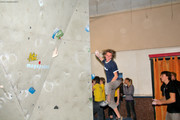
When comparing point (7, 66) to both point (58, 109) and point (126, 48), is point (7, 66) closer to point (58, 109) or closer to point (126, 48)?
point (58, 109)

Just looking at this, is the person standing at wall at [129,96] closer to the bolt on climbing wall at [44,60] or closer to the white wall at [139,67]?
the white wall at [139,67]

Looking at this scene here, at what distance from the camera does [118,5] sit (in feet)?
20.7

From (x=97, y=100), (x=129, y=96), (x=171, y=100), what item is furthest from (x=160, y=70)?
(x=171, y=100)

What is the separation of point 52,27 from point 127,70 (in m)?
5.23

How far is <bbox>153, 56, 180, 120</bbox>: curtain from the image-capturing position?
4590 mm

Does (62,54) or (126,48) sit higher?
(126,48)

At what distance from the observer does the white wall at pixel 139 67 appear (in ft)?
20.1

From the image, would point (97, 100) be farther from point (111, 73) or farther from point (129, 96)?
point (111, 73)

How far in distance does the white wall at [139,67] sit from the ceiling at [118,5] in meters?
1.65

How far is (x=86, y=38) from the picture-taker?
1.90 meters

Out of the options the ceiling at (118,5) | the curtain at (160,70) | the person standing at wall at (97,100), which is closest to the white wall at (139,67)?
the curtain at (160,70)

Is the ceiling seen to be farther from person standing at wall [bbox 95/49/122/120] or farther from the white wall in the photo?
person standing at wall [bbox 95/49/122/120]

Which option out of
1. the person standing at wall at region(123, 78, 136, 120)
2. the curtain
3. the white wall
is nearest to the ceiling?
the white wall

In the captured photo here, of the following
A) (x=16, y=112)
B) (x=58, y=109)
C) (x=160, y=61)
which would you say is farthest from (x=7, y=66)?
(x=160, y=61)
